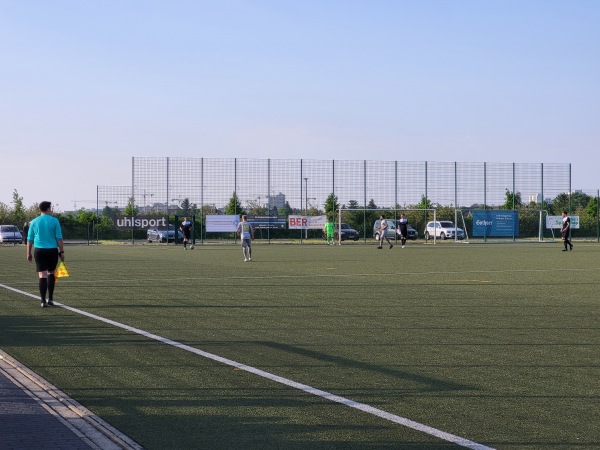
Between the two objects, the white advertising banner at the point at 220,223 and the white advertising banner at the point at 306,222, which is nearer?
the white advertising banner at the point at 220,223

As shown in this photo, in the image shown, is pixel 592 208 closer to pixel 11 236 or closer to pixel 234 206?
pixel 234 206

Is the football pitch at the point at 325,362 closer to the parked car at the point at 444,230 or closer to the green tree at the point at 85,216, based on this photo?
the parked car at the point at 444,230

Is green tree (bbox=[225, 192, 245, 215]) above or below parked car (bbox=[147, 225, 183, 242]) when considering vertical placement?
above

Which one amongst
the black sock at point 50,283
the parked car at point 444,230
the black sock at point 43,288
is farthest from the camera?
the parked car at point 444,230

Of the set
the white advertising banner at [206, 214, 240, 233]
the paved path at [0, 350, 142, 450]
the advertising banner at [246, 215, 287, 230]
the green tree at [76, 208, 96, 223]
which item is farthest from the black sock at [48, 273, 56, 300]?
the green tree at [76, 208, 96, 223]

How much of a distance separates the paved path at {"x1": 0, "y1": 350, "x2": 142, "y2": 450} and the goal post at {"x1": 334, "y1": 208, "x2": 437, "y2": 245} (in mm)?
53401

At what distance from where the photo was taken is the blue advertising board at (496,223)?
59656 mm

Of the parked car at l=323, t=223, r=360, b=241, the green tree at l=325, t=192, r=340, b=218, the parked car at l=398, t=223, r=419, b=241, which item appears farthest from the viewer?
the parked car at l=398, t=223, r=419, b=241

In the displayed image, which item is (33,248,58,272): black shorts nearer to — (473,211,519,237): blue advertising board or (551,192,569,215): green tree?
(473,211,519,237): blue advertising board

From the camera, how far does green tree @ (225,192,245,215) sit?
201ft

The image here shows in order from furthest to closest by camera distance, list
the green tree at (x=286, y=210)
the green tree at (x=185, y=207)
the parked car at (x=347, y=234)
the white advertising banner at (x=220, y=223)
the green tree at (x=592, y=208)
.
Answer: the green tree at (x=592, y=208)
the green tree at (x=286, y=210)
the green tree at (x=185, y=207)
the parked car at (x=347, y=234)
the white advertising banner at (x=220, y=223)

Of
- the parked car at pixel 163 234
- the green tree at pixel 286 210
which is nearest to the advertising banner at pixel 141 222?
the parked car at pixel 163 234

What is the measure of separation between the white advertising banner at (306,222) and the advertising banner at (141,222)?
868cm

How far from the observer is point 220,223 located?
59.0m
